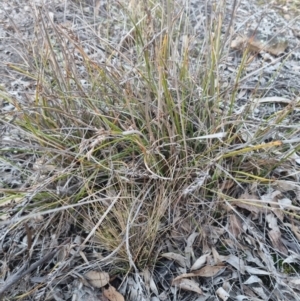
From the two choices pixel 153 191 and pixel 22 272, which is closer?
pixel 22 272

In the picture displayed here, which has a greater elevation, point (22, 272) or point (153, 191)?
point (153, 191)

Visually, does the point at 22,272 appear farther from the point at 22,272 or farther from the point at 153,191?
the point at 153,191

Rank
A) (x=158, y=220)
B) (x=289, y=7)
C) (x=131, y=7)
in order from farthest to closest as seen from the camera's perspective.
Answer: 1. (x=289, y=7)
2. (x=131, y=7)
3. (x=158, y=220)

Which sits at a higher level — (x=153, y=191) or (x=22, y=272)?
(x=153, y=191)

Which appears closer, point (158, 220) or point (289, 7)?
point (158, 220)

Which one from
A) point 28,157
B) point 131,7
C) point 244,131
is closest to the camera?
point 244,131

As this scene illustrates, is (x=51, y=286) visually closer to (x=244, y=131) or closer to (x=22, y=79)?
(x=244, y=131)

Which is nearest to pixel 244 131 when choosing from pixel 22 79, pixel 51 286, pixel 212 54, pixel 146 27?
pixel 212 54

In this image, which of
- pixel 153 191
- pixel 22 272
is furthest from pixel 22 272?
pixel 153 191

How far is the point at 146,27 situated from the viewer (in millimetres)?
1664

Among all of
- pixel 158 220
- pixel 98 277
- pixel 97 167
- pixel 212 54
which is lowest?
pixel 98 277

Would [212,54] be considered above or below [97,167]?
above

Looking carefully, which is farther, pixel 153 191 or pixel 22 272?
pixel 153 191

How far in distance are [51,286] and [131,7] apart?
1332mm
